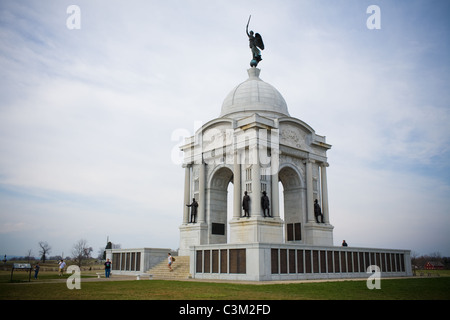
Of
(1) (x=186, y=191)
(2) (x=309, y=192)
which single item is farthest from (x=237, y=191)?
(2) (x=309, y=192)

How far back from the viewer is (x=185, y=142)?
41469 mm

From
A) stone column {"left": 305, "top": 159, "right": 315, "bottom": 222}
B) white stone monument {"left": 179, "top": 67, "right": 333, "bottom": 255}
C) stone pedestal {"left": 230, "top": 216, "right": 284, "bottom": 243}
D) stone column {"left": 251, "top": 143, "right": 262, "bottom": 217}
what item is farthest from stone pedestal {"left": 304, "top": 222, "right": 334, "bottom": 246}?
stone column {"left": 251, "top": 143, "right": 262, "bottom": 217}

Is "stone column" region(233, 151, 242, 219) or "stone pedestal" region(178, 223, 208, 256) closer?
"stone column" region(233, 151, 242, 219)

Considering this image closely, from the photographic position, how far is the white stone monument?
33.8 m

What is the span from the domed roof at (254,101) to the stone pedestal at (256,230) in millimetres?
11842

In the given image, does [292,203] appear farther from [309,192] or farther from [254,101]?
[254,101]

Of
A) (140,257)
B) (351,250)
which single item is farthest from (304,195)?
(140,257)

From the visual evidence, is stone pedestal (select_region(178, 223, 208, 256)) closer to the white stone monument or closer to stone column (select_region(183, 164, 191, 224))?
the white stone monument

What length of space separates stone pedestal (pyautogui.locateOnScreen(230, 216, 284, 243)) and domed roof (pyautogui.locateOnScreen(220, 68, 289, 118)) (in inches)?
466

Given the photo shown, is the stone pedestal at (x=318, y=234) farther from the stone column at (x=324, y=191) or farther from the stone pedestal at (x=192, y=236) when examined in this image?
the stone pedestal at (x=192, y=236)

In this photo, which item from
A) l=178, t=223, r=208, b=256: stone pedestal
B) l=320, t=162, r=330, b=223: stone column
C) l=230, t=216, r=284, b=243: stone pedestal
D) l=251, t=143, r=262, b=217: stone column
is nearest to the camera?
l=230, t=216, r=284, b=243: stone pedestal
